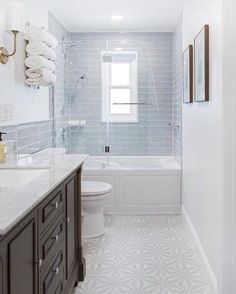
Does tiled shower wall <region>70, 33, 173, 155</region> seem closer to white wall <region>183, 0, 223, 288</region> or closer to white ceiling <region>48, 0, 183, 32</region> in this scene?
white ceiling <region>48, 0, 183, 32</region>

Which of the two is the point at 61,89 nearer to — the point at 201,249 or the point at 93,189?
the point at 93,189

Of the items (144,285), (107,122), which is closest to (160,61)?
(107,122)

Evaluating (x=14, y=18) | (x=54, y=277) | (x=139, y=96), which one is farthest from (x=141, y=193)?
(x=54, y=277)

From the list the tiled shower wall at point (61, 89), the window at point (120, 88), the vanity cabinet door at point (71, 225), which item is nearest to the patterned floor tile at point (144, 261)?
the vanity cabinet door at point (71, 225)

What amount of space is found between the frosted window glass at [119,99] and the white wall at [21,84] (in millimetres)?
1713

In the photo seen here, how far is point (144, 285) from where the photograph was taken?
2.79 meters

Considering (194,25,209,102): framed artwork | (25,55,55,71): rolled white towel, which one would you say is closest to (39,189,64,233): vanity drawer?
(194,25,209,102): framed artwork

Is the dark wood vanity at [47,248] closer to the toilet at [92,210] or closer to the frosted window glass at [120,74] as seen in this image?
the toilet at [92,210]

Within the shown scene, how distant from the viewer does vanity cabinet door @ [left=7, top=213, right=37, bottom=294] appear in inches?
50.7

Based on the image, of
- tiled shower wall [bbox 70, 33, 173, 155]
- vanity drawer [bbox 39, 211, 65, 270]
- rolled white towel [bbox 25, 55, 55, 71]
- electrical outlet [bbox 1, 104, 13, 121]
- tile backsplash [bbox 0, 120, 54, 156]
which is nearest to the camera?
vanity drawer [bbox 39, 211, 65, 270]

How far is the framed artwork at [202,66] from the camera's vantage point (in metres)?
2.88

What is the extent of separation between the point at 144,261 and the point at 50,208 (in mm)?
1603

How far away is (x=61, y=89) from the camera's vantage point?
5199 mm

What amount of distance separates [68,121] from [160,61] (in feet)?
5.05
